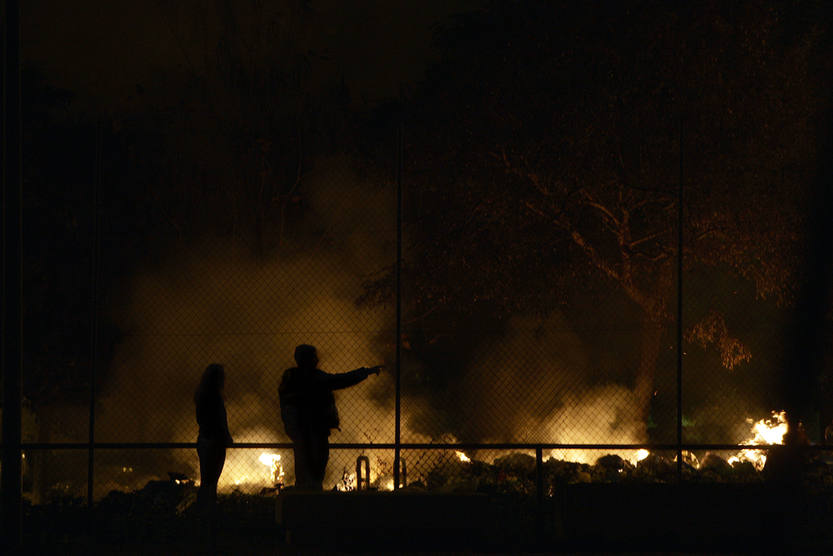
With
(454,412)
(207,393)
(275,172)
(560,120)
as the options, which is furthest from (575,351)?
(207,393)

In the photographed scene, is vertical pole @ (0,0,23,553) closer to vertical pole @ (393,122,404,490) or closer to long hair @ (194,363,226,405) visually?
long hair @ (194,363,226,405)

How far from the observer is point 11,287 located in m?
9.32

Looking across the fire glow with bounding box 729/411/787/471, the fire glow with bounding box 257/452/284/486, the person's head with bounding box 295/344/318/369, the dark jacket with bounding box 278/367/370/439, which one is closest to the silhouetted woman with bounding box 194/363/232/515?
the dark jacket with bounding box 278/367/370/439

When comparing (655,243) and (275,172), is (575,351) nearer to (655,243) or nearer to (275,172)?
(655,243)

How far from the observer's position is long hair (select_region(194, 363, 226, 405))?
34.7 ft

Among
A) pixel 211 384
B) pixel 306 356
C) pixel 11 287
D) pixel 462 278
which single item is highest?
pixel 462 278

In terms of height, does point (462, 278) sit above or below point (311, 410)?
above

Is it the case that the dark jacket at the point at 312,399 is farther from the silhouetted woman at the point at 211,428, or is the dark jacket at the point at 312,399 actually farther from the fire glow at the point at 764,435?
the fire glow at the point at 764,435

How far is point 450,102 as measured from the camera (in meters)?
16.9

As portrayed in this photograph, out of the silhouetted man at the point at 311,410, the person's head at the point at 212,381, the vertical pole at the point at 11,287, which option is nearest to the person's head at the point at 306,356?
the silhouetted man at the point at 311,410

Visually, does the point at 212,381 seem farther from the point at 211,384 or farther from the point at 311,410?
the point at 311,410

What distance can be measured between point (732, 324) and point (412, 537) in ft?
32.7

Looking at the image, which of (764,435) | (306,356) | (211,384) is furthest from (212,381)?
(764,435)

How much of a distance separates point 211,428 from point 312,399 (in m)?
0.96
